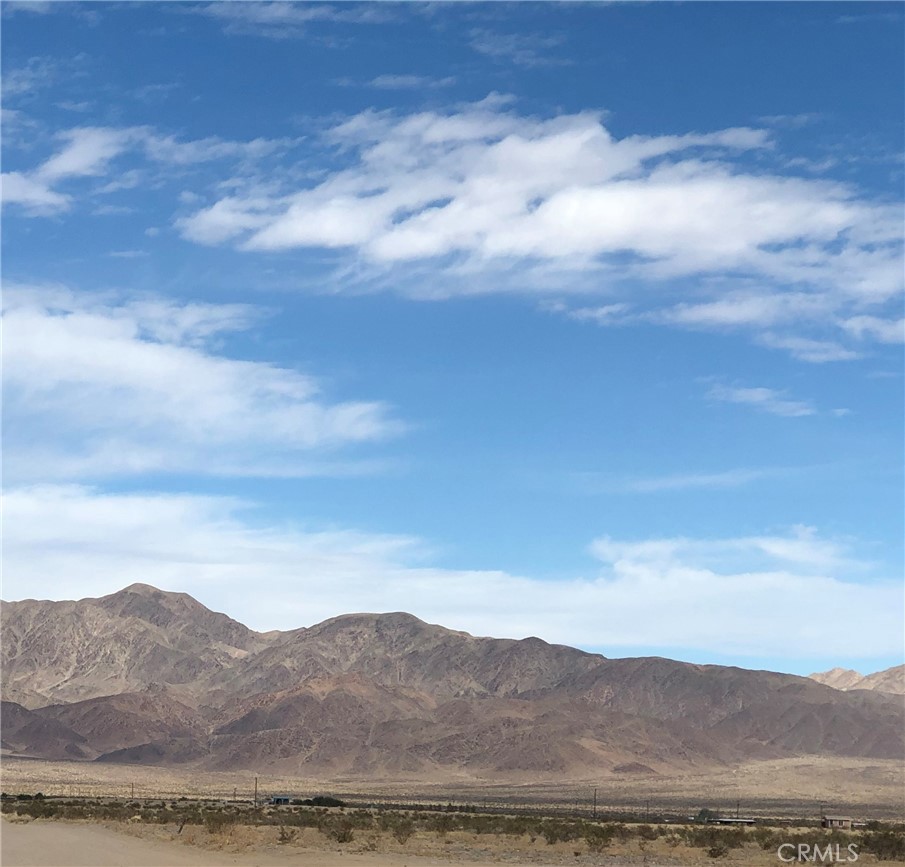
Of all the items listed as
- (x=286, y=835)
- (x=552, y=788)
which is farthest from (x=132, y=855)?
(x=552, y=788)

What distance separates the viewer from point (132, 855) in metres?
43.4

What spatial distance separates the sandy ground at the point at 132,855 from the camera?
40375mm

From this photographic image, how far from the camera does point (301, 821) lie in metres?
62.3

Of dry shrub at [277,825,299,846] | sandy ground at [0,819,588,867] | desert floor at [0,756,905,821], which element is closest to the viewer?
sandy ground at [0,819,588,867]
